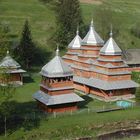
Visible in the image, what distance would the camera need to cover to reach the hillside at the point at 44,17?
93.8 m

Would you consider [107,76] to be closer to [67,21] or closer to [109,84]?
[109,84]

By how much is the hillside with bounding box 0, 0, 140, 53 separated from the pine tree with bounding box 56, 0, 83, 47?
355cm

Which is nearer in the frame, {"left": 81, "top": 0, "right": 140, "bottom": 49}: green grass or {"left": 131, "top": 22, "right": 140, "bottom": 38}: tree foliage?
{"left": 81, "top": 0, "right": 140, "bottom": 49}: green grass

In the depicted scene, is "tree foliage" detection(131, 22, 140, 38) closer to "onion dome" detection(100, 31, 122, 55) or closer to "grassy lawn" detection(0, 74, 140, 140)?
"onion dome" detection(100, 31, 122, 55)

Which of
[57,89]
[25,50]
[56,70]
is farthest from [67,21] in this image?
[57,89]

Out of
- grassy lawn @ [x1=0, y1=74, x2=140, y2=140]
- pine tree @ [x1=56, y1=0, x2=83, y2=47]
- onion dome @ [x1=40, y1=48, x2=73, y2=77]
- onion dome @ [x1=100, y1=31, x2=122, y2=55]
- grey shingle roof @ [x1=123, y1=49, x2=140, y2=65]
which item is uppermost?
pine tree @ [x1=56, y1=0, x2=83, y2=47]

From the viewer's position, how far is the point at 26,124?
39344 millimetres

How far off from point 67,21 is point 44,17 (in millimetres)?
13492

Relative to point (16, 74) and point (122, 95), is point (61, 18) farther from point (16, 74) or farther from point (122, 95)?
point (122, 95)

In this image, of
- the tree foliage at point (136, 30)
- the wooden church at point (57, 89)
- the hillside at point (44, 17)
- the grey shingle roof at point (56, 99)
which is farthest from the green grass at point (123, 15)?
the grey shingle roof at point (56, 99)

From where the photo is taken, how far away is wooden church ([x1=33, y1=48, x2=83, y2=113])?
146 ft

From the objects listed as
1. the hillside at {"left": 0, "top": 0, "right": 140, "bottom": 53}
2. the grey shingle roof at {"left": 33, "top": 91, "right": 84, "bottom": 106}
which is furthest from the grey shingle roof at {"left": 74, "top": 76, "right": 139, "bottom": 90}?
the hillside at {"left": 0, "top": 0, "right": 140, "bottom": 53}

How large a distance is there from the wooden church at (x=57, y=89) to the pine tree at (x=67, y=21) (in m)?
39.9

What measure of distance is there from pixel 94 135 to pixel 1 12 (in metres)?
66.1
